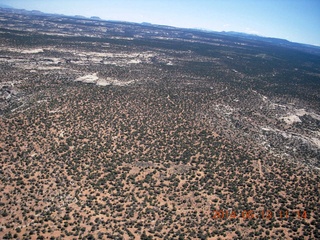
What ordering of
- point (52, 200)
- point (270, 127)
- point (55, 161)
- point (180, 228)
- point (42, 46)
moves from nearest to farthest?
point (180, 228), point (52, 200), point (55, 161), point (270, 127), point (42, 46)

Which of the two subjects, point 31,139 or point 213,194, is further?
point 31,139

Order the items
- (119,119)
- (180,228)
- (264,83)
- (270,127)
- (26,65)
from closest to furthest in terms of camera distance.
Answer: (180,228), (119,119), (270,127), (26,65), (264,83)

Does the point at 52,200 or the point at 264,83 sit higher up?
the point at 264,83

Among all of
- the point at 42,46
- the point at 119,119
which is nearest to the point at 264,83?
the point at 119,119

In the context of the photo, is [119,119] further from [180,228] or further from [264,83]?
[264,83]

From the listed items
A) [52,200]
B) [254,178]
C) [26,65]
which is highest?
[26,65]

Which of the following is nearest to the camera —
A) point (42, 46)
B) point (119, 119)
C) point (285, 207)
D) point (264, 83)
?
point (285, 207)

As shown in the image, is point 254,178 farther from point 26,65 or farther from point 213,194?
point 26,65

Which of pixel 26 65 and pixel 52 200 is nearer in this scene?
pixel 52 200

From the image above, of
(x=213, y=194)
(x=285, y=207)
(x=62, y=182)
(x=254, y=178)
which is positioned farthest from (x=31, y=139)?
(x=285, y=207)
